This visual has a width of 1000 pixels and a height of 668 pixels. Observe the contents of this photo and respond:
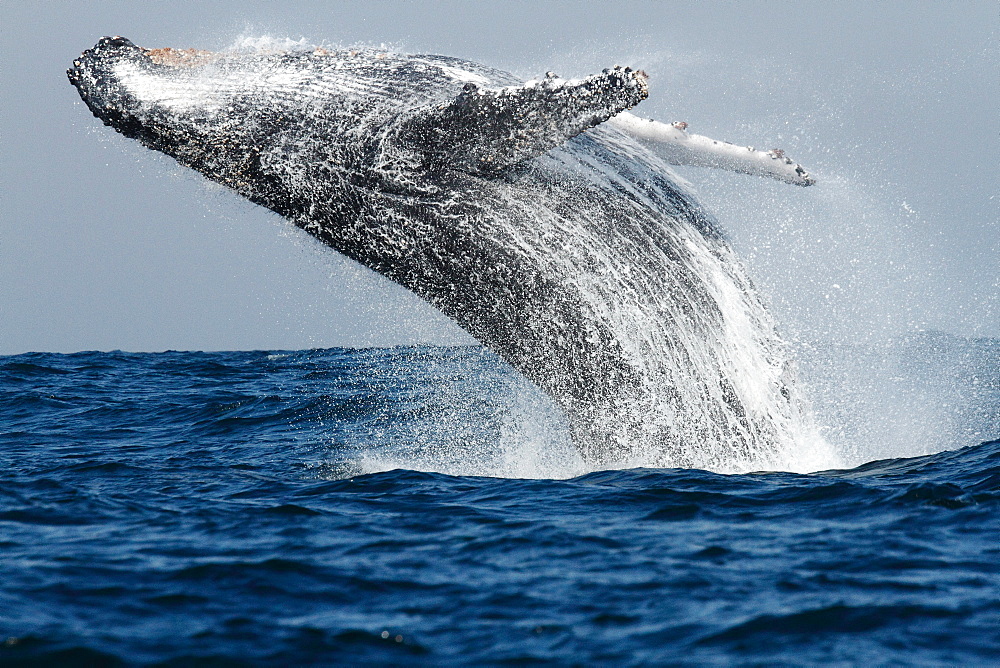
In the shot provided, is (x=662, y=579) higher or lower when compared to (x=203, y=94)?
lower

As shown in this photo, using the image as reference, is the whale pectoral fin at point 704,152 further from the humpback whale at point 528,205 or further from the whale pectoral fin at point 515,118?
the whale pectoral fin at point 515,118

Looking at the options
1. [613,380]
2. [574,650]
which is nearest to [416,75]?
[613,380]

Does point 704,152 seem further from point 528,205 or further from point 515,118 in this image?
point 515,118

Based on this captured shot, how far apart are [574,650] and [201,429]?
1134cm

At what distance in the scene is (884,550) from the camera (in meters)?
6.44

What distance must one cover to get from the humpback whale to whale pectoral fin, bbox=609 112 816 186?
0.02m

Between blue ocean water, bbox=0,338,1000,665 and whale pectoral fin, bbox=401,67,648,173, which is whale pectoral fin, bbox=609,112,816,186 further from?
blue ocean water, bbox=0,338,1000,665

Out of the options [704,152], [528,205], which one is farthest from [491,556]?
[704,152]

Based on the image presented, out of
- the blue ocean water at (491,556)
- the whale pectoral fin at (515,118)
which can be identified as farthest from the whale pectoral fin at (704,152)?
the blue ocean water at (491,556)

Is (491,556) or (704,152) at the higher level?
(704,152)

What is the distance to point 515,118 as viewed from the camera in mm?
7961

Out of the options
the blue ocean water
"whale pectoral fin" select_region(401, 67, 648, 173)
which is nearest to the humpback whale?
"whale pectoral fin" select_region(401, 67, 648, 173)

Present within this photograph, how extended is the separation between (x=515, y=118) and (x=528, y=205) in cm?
119

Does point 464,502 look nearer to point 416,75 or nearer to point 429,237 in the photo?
point 429,237
